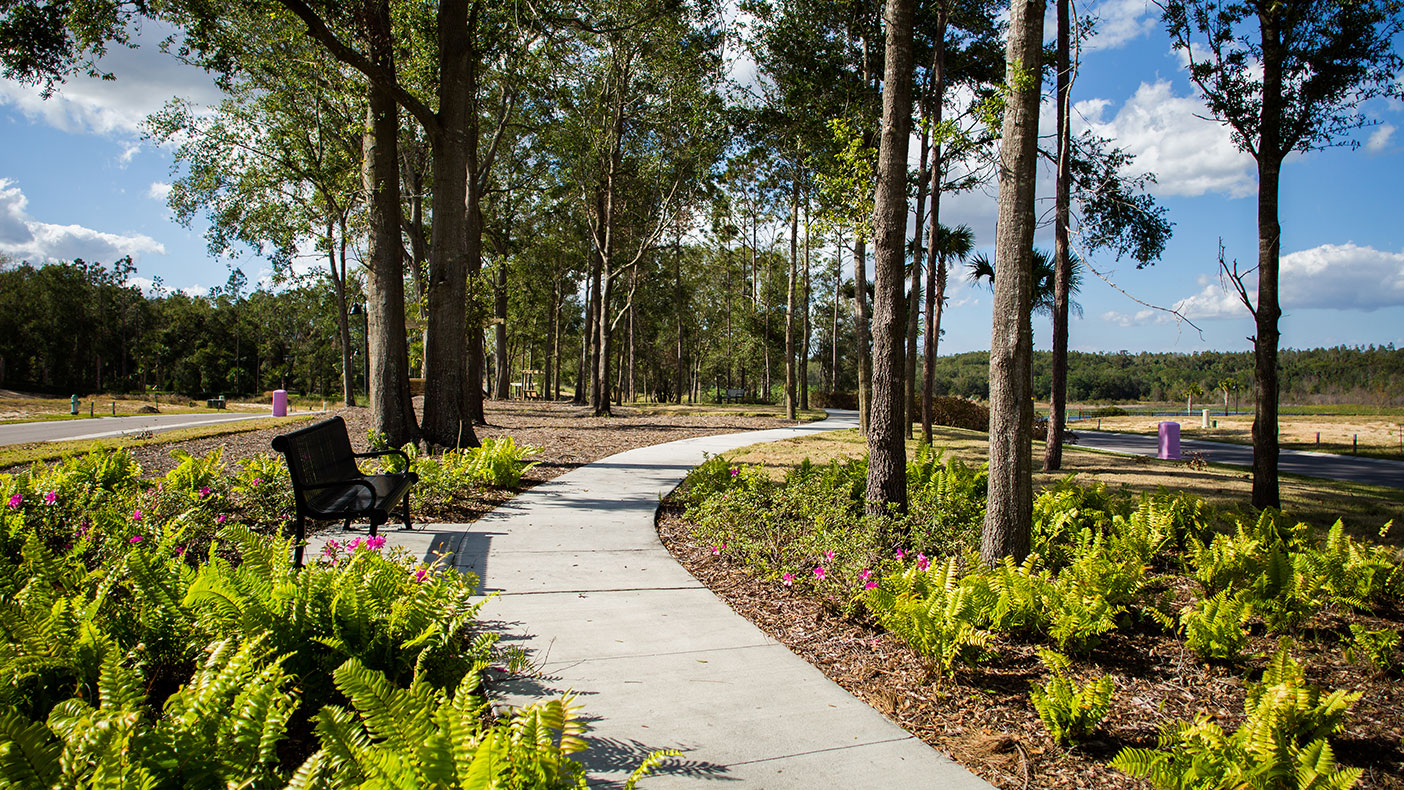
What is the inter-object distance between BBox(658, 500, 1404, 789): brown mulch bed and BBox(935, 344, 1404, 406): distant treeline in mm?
52355

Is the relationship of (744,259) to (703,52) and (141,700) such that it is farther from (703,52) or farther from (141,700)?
(141,700)

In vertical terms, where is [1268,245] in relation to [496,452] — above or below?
above

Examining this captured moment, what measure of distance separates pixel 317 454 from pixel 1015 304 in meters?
5.58

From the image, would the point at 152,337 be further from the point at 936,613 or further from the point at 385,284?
the point at 936,613

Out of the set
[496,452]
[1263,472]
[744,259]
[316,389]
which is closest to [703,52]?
[496,452]

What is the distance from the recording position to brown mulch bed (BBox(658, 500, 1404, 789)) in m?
2.77

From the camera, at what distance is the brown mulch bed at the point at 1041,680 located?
9.09ft

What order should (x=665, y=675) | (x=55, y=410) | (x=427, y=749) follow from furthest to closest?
(x=55, y=410) → (x=665, y=675) → (x=427, y=749)

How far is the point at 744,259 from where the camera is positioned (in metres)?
41.1

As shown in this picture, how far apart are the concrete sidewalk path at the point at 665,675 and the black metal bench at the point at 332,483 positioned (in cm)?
40

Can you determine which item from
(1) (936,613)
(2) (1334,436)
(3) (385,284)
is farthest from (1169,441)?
(2) (1334,436)

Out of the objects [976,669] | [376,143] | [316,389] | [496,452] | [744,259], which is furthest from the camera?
[316,389]

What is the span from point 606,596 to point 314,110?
75.5 feet

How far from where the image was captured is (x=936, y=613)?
349 centimetres
